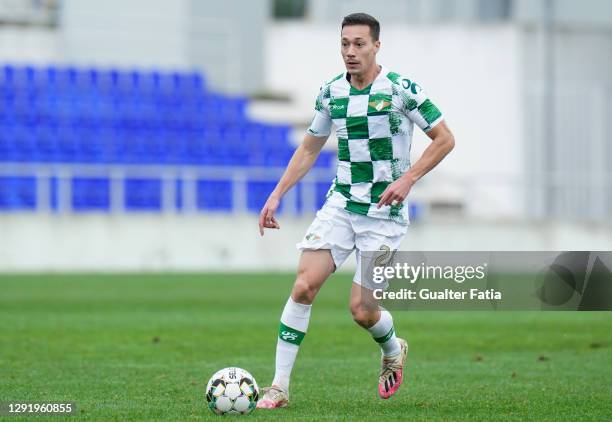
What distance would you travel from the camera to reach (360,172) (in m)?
7.52

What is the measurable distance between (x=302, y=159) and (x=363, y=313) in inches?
41.6

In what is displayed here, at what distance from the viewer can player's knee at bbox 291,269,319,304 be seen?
24.3ft

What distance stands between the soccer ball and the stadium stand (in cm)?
1614

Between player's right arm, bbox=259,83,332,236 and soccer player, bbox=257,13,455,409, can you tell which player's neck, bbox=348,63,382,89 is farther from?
player's right arm, bbox=259,83,332,236

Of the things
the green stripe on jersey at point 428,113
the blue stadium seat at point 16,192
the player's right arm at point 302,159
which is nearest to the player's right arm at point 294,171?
the player's right arm at point 302,159

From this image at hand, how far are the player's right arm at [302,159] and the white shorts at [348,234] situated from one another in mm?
278

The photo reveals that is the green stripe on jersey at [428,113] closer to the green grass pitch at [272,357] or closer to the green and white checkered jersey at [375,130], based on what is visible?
the green and white checkered jersey at [375,130]

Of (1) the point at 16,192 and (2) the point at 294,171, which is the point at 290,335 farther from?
(1) the point at 16,192

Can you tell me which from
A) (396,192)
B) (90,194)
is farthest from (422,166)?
(90,194)

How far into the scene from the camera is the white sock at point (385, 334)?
760cm

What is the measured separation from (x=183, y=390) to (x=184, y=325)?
5227mm

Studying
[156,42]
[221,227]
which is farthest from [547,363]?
[156,42]

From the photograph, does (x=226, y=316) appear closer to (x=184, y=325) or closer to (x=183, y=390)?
(x=184, y=325)

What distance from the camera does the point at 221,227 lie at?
23750mm
